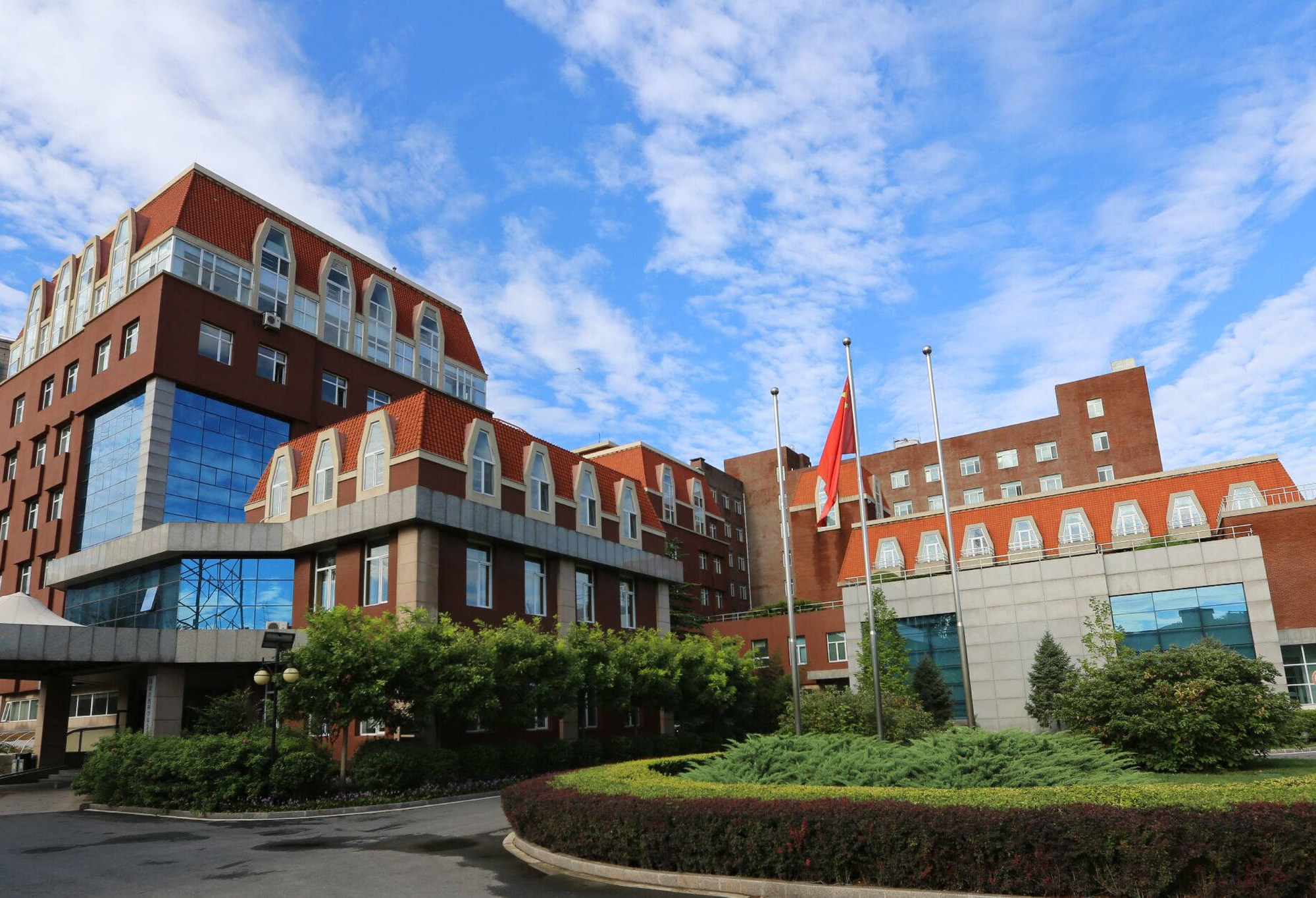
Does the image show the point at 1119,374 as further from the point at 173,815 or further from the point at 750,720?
the point at 173,815

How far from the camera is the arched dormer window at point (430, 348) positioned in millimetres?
49500

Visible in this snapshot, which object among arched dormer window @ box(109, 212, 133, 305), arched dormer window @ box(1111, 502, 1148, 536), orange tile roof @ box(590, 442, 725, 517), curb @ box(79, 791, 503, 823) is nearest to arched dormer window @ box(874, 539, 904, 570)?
arched dormer window @ box(1111, 502, 1148, 536)

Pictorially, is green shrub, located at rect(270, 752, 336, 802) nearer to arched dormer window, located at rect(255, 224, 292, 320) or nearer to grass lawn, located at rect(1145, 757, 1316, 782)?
grass lawn, located at rect(1145, 757, 1316, 782)

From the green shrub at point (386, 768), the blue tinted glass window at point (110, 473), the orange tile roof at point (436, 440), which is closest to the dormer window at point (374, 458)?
the orange tile roof at point (436, 440)

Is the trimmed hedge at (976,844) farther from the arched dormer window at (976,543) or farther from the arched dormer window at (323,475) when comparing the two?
the arched dormer window at (976,543)

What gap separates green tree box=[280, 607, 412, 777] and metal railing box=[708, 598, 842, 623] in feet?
84.9

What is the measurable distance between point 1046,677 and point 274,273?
37.5m

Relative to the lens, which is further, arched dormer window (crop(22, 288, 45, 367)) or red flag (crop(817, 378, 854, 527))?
arched dormer window (crop(22, 288, 45, 367))

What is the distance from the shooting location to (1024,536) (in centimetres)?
4222

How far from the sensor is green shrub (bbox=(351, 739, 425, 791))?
23547 mm

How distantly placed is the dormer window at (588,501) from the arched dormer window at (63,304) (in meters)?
26.6

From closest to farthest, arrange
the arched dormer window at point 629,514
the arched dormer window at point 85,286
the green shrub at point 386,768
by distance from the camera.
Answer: the green shrub at point 386,768 < the arched dormer window at point 629,514 < the arched dormer window at point 85,286

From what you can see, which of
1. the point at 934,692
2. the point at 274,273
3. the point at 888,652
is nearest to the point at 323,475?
the point at 274,273

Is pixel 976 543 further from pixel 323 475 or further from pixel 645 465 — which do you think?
pixel 323 475
